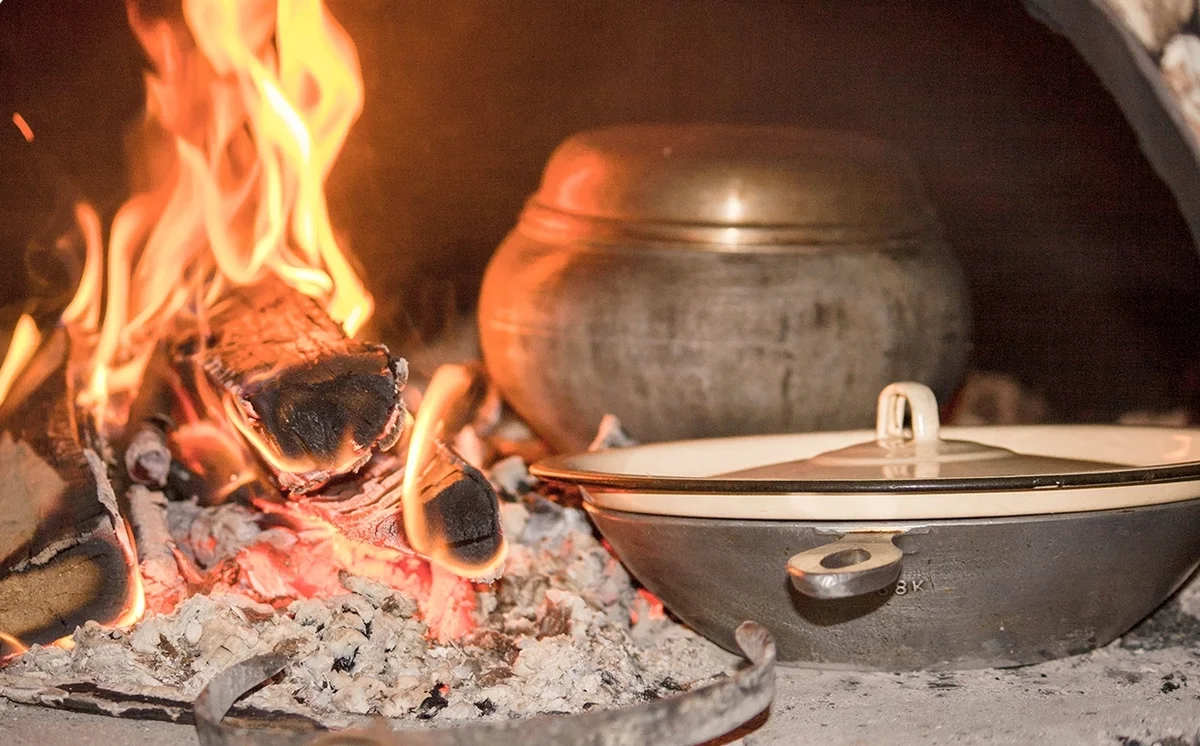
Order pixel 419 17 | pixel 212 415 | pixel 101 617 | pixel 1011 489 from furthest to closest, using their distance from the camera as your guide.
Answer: pixel 419 17 < pixel 212 415 < pixel 101 617 < pixel 1011 489

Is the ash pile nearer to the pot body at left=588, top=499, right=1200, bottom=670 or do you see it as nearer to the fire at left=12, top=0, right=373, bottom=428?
the pot body at left=588, top=499, right=1200, bottom=670

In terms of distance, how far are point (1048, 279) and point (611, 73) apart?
105 cm

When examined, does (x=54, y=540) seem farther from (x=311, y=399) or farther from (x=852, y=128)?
(x=852, y=128)

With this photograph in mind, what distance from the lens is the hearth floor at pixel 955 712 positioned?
1485 mm

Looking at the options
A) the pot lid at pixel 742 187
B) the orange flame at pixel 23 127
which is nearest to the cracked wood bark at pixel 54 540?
the orange flame at pixel 23 127

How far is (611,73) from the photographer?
296 centimetres

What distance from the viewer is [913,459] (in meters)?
1.67

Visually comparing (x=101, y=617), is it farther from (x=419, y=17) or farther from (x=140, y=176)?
(x=419, y=17)

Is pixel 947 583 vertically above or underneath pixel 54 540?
above

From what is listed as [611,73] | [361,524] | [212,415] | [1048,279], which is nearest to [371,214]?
[611,73]

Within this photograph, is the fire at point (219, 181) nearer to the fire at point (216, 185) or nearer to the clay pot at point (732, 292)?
the fire at point (216, 185)

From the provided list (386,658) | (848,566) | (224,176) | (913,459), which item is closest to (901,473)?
(913,459)

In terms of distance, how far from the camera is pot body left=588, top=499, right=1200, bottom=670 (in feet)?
4.93

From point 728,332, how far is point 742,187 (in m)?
0.25
